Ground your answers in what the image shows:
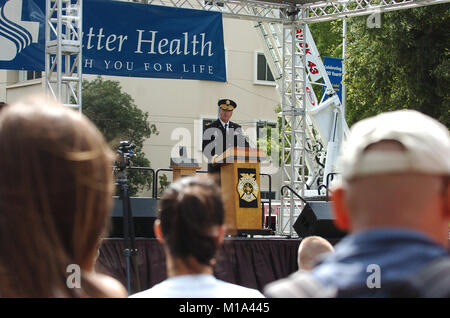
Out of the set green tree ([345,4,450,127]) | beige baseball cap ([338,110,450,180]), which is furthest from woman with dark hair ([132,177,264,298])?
green tree ([345,4,450,127])

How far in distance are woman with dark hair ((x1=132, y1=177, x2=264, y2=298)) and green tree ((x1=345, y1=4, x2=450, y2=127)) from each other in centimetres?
1261

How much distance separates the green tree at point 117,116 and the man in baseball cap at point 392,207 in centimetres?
2049

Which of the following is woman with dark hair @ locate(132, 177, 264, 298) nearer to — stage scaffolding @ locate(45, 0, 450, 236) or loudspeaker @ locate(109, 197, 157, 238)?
loudspeaker @ locate(109, 197, 157, 238)

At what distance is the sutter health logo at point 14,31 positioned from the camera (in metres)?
10.3

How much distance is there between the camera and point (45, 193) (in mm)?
1254

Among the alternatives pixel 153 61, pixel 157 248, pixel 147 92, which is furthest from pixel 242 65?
pixel 157 248

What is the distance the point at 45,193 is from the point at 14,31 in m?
9.65

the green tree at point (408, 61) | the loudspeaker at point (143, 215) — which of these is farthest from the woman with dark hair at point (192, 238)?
the green tree at point (408, 61)

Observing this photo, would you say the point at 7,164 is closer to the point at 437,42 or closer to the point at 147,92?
the point at 437,42

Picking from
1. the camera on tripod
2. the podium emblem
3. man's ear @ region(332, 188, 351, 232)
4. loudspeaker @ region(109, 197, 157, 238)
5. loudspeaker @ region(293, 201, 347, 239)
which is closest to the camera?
man's ear @ region(332, 188, 351, 232)

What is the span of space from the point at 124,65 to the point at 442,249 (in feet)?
33.7

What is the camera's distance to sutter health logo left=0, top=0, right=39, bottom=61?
1028 cm

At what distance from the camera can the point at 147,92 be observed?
25.3 meters

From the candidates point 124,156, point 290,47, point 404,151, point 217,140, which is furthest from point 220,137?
point 404,151
